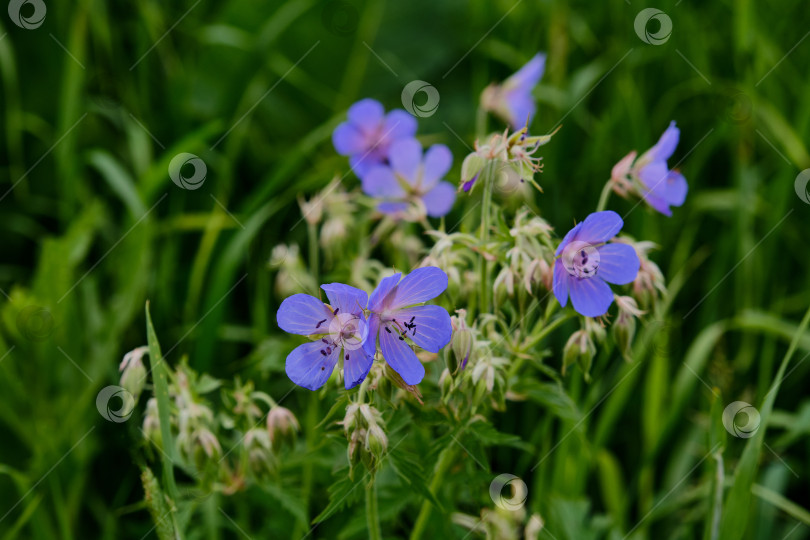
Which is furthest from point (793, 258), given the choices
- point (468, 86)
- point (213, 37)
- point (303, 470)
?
point (213, 37)

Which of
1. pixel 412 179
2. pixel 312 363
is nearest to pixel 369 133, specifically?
pixel 412 179

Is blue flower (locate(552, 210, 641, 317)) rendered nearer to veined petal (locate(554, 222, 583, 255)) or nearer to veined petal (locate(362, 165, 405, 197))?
veined petal (locate(554, 222, 583, 255))

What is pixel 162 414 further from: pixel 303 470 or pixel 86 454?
pixel 86 454

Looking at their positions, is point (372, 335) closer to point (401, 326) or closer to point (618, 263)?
point (401, 326)

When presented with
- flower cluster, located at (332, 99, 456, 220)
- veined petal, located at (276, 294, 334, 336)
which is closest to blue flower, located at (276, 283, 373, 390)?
veined petal, located at (276, 294, 334, 336)

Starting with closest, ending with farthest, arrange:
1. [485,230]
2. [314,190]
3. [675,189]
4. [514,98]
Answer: [485,230] → [675,189] → [514,98] → [314,190]

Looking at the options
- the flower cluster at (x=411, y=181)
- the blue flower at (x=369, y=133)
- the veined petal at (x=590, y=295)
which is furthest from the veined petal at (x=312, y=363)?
the blue flower at (x=369, y=133)

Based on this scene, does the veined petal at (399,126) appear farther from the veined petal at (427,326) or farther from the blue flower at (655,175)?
the veined petal at (427,326)
